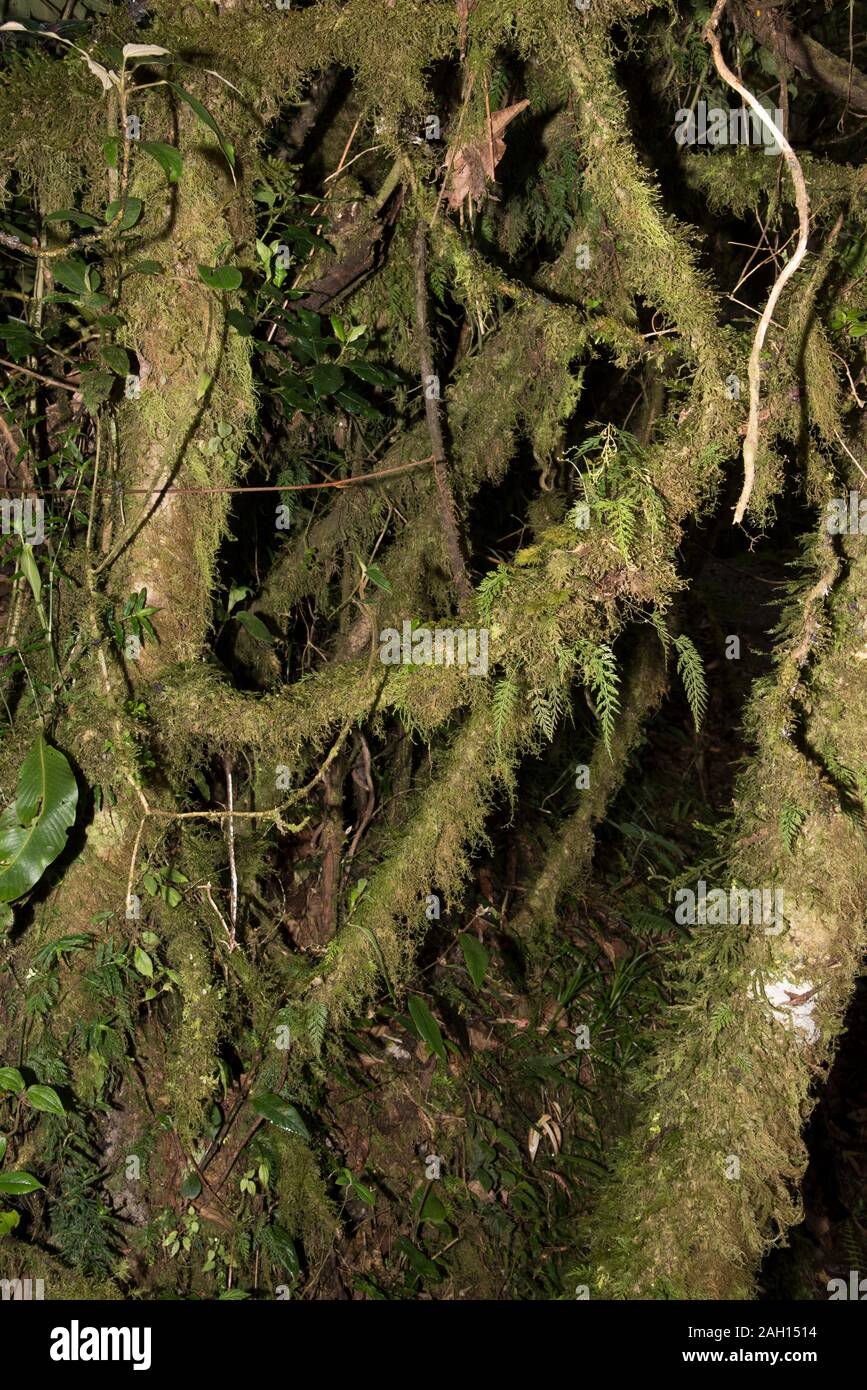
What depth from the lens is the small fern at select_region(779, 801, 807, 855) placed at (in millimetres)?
1865

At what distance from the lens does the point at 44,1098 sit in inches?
79.7

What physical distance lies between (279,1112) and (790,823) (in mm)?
1356

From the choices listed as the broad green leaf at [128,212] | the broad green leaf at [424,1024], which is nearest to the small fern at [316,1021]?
the broad green leaf at [424,1024]

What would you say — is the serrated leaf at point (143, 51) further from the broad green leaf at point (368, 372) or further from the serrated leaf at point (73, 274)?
the broad green leaf at point (368, 372)

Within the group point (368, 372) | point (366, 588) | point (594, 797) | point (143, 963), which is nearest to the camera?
point (143, 963)

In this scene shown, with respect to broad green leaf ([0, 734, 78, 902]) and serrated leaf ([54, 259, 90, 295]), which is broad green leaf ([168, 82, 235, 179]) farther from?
broad green leaf ([0, 734, 78, 902])

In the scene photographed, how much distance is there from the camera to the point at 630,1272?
6.50 feet

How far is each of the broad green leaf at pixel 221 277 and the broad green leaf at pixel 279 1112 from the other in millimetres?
1784

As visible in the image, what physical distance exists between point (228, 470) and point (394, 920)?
1.08 m

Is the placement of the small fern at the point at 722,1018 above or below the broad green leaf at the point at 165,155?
below

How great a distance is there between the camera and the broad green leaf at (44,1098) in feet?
6.63

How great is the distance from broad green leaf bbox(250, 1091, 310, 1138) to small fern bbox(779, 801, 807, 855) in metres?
1.29

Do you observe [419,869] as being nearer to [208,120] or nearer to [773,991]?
[773,991]

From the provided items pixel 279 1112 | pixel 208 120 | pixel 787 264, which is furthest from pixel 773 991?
pixel 208 120
